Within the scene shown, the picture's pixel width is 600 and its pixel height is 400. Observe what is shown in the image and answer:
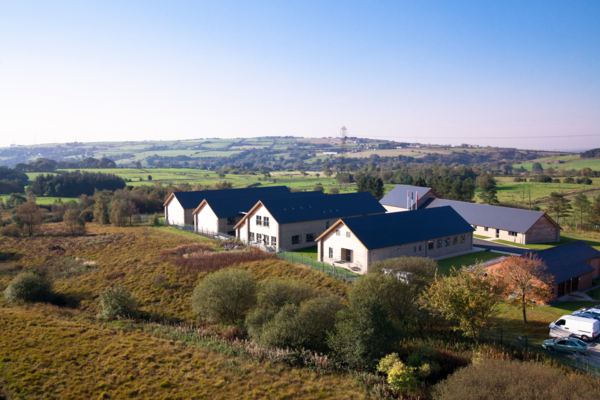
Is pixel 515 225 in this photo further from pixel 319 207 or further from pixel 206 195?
pixel 206 195

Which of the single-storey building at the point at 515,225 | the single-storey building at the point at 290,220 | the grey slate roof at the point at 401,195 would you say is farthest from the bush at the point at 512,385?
the grey slate roof at the point at 401,195

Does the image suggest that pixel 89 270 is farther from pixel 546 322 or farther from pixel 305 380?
pixel 546 322

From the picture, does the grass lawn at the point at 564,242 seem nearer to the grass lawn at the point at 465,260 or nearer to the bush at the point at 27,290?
the grass lawn at the point at 465,260

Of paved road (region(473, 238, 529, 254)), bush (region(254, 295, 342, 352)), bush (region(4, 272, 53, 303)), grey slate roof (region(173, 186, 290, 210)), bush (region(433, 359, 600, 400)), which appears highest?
grey slate roof (region(173, 186, 290, 210))

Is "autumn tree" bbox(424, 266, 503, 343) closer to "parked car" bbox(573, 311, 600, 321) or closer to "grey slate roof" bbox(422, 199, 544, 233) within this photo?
"parked car" bbox(573, 311, 600, 321)

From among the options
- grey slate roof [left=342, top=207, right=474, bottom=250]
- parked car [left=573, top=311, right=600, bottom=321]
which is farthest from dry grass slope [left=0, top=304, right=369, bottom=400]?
grey slate roof [left=342, top=207, right=474, bottom=250]

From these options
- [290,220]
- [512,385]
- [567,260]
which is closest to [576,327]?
[567,260]
